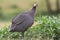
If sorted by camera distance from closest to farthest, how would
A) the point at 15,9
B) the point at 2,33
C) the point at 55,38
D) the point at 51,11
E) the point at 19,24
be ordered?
1. the point at 19,24
2. the point at 55,38
3. the point at 2,33
4. the point at 51,11
5. the point at 15,9

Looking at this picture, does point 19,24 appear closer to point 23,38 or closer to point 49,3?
point 23,38

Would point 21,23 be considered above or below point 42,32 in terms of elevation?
above

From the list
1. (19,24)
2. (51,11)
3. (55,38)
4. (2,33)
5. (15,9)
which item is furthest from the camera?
(15,9)

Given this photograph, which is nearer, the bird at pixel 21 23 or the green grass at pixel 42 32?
the bird at pixel 21 23

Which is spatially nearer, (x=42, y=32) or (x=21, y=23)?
(x=21, y=23)

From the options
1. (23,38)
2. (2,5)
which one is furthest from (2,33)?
(2,5)

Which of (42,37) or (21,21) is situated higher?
(21,21)

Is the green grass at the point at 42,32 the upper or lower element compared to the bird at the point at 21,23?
lower

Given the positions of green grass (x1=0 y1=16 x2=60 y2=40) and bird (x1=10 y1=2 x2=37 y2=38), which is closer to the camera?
bird (x1=10 y1=2 x2=37 y2=38)

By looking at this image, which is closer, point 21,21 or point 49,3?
point 21,21

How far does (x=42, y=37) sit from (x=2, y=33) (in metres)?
1.25

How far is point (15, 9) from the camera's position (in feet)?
70.3

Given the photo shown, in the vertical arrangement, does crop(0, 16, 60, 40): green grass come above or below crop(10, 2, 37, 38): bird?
below

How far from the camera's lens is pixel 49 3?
67.1 ft
